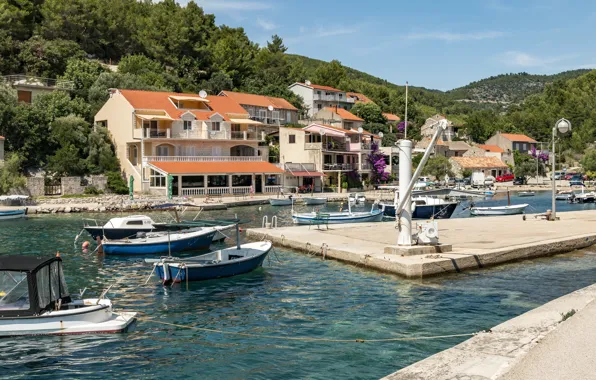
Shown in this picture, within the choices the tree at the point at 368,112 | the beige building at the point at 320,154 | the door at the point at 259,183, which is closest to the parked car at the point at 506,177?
the tree at the point at 368,112

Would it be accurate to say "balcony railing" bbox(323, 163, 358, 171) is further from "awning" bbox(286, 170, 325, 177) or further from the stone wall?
the stone wall

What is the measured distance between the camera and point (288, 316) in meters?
17.1

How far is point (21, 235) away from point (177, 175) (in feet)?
82.8

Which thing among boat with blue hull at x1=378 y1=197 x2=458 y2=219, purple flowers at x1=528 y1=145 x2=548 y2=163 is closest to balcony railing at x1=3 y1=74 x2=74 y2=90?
boat with blue hull at x1=378 y1=197 x2=458 y2=219

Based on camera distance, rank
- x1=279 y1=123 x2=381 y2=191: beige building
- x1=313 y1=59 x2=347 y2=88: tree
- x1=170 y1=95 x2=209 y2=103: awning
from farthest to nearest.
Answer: x1=313 y1=59 x2=347 y2=88: tree
x1=279 y1=123 x2=381 y2=191: beige building
x1=170 y1=95 x2=209 y2=103: awning

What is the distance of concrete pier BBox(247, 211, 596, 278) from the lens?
22281 millimetres

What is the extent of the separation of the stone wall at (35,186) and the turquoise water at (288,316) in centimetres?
3328

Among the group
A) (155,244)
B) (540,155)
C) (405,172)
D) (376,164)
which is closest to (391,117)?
(540,155)

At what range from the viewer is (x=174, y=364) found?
43.5 feet

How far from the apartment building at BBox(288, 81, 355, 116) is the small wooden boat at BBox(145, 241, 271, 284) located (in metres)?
87.2

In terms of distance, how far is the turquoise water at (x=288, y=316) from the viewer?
42.7 feet

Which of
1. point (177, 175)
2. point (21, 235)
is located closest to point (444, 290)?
point (21, 235)

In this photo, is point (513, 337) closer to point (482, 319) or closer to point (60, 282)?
point (482, 319)

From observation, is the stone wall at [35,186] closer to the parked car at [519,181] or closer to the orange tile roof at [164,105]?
the orange tile roof at [164,105]
